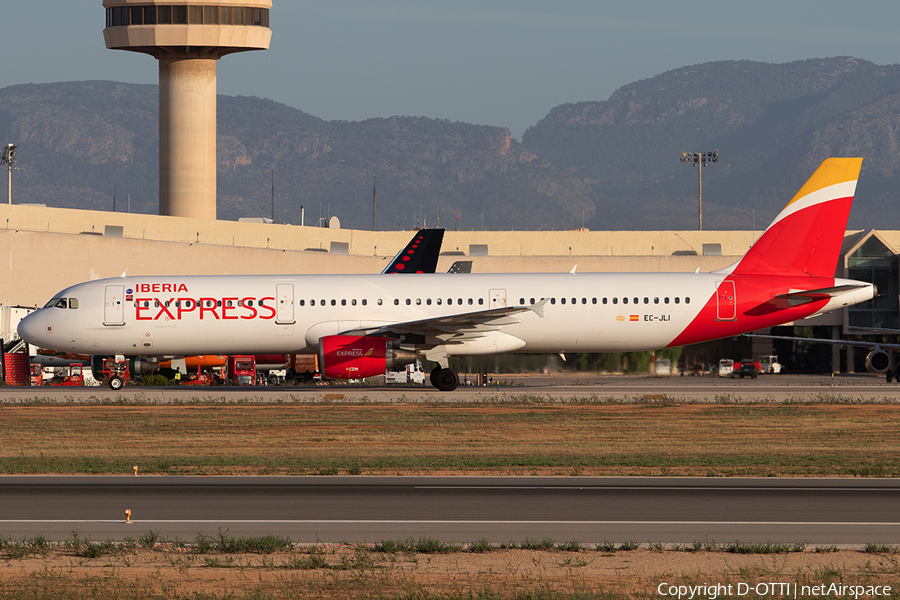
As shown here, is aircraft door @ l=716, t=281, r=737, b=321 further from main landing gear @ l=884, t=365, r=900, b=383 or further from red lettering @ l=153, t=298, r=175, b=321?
red lettering @ l=153, t=298, r=175, b=321

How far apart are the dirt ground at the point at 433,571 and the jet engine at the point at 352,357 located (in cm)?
2293

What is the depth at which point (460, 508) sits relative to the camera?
16.2m

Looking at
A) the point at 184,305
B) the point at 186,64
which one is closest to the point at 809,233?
the point at 184,305

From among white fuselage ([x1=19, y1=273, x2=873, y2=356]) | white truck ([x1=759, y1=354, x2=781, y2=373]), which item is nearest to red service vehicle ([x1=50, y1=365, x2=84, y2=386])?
white fuselage ([x1=19, y1=273, x2=873, y2=356])

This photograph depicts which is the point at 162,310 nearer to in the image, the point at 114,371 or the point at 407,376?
the point at 114,371

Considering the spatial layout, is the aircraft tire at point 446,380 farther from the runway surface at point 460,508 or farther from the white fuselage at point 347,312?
the runway surface at point 460,508

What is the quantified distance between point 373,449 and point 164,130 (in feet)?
244

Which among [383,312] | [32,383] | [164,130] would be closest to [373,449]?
[383,312]

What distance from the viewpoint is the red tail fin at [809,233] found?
39031 millimetres

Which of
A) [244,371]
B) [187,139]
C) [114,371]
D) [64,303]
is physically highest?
[187,139]

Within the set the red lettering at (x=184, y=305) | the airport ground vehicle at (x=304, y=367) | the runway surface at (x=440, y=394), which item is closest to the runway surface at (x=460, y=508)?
the runway surface at (x=440, y=394)

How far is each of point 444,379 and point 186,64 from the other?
61.7 metres

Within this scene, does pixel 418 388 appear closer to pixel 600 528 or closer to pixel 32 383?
pixel 32 383

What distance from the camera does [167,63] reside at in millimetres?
92750
